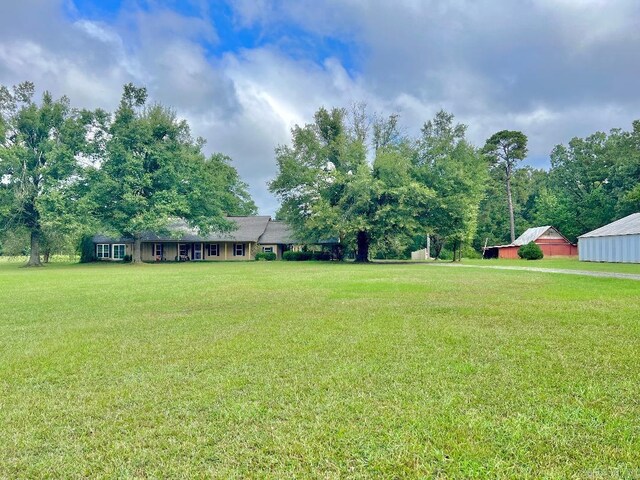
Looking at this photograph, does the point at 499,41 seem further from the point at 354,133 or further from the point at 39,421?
the point at 39,421

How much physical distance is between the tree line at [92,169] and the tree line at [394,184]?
360 inches

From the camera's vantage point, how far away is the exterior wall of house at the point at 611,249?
26.7 m

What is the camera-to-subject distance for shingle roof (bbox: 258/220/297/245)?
4447cm

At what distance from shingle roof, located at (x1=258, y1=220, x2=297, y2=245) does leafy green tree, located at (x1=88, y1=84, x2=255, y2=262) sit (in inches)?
313

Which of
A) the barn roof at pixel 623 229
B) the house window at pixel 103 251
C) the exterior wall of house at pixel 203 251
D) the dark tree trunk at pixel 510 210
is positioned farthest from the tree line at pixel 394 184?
the house window at pixel 103 251

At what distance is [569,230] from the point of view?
49625mm

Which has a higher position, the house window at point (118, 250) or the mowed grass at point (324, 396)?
the house window at point (118, 250)

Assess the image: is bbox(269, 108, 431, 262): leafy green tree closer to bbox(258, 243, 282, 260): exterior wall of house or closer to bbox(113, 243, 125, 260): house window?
bbox(258, 243, 282, 260): exterior wall of house

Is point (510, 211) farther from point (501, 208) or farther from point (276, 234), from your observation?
point (276, 234)

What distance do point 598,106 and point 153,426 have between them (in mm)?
33530

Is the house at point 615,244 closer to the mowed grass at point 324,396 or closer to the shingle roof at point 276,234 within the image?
the mowed grass at point 324,396

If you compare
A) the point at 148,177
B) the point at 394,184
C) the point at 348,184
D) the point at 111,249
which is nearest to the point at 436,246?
the point at 394,184

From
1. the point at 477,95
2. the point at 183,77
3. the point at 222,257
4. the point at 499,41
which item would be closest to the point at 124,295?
the point at 183,77

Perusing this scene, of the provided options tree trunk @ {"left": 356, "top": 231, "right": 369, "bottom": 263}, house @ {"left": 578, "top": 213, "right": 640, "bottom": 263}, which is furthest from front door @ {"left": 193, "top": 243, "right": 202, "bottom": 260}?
house @ {"left": 578, "top": 213, "right": 640, "bottom": 263}
